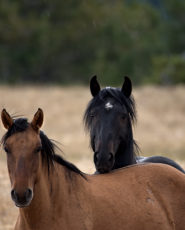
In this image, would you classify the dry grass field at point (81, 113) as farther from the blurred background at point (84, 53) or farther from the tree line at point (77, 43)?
the tree line at point (77, 43)

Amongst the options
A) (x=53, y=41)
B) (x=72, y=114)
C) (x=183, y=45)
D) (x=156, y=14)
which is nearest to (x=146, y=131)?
(x=72, y=114)

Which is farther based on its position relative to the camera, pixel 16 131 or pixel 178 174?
pixel 178 174

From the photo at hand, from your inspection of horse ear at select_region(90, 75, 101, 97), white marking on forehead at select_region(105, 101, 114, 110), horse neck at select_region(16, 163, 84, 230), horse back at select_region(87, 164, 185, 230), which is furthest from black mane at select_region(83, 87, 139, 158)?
horse neck at select_region(16, 163, 84, 230)

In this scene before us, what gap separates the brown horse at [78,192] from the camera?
406 centimetres

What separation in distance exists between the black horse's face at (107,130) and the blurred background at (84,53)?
18647 millimetres

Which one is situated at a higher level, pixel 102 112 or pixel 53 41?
pixel 53 41

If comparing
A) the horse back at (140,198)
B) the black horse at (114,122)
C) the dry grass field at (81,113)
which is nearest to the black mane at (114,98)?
the black horse at (114,122)

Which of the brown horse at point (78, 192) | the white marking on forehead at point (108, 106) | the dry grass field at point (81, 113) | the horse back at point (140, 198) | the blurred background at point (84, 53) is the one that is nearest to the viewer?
the brown horse at point (78, 192)

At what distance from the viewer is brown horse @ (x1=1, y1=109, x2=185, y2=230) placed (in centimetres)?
406

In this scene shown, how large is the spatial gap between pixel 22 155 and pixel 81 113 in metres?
20.0

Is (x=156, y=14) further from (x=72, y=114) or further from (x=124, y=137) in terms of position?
(x=124, y=137)

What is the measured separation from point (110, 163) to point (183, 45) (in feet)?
108

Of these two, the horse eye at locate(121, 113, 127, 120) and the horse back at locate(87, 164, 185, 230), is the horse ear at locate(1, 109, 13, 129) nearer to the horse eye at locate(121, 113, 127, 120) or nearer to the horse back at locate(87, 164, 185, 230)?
the horse back at locate(87, 164, 185, 230)

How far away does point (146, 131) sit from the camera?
22.1 meters
